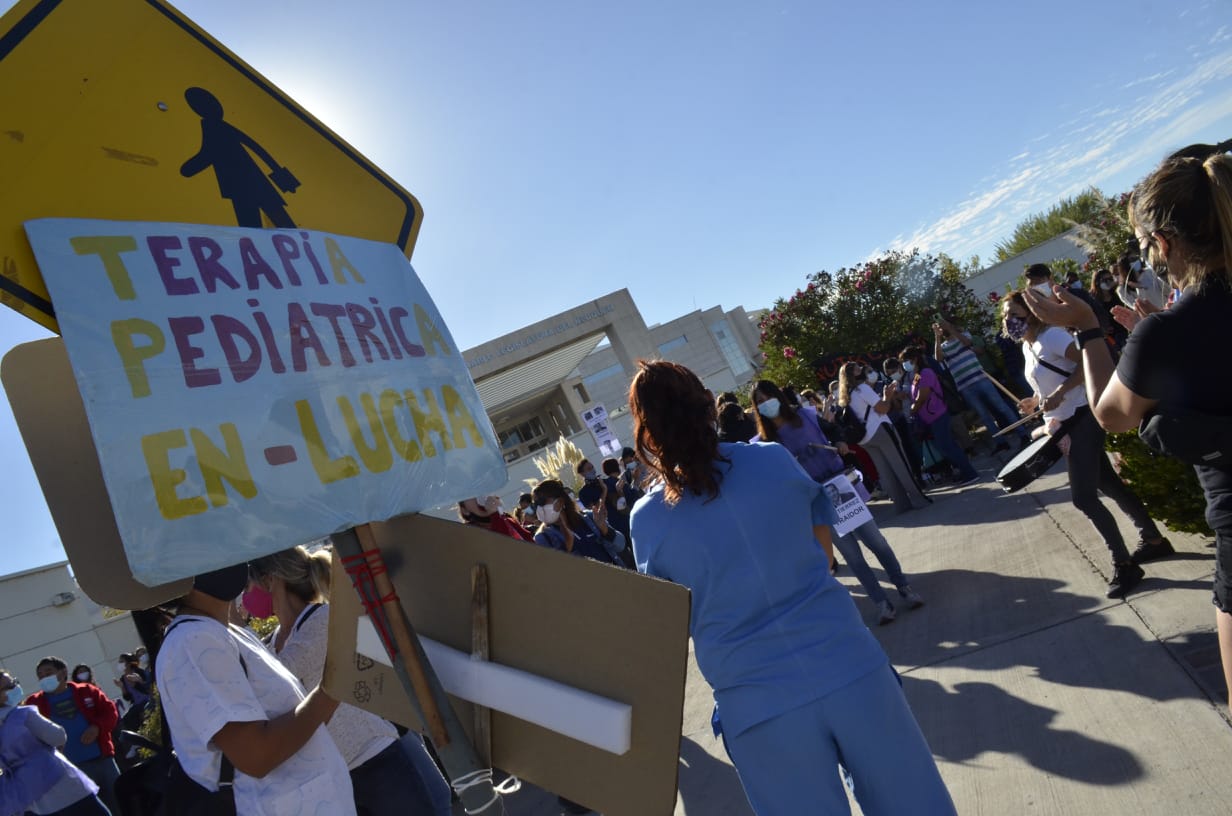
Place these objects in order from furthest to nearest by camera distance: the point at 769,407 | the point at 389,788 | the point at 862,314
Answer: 1. the point at 862,314
2. the point at 769,407
3. the point at 389,788

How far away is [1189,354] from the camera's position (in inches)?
80.4

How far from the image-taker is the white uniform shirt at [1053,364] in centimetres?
458

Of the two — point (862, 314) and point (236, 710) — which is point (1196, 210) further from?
point (862, 314)

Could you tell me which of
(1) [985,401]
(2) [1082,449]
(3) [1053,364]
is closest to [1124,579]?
(2) [1082,449]

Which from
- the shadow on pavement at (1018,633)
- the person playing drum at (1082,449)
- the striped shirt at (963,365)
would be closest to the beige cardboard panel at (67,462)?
the shadow on pavement at (1018,633)

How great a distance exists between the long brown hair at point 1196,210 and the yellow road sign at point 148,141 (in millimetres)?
2078

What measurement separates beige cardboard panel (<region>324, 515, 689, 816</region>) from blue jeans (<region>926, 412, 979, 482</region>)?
898cm

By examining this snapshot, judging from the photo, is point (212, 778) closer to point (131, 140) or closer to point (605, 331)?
point (131, 140)

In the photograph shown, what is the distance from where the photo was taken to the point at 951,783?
340 centimetres

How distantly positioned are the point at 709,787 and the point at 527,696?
129 inches

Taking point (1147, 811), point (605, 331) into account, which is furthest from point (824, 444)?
point (605, 331)

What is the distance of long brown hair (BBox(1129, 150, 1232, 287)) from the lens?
2.05 m

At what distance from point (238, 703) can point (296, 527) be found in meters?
0.91

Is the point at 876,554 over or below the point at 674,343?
below
